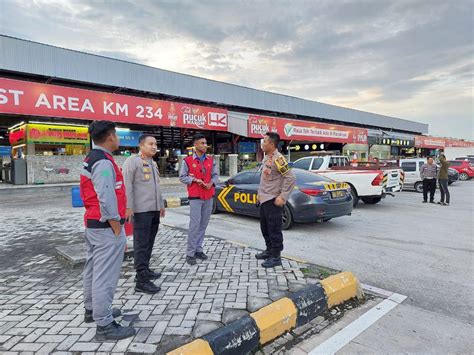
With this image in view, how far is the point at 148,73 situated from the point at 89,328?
85.9 feet

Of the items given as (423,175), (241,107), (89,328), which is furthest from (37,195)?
(241,107)

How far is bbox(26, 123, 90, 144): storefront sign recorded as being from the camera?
51.8 feet

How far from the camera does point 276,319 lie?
2.94 meters

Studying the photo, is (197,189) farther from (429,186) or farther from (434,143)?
(434,143)

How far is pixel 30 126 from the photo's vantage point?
1572 cm

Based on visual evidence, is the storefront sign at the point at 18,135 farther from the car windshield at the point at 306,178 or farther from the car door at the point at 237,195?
the car windshield at the point at 306,178

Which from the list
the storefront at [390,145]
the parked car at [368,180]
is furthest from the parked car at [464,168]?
the parked car at [368,180]

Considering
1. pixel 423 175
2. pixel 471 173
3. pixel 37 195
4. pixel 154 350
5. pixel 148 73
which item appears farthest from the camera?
pixel 148 73

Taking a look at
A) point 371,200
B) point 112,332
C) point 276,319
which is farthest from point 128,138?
point 276,319

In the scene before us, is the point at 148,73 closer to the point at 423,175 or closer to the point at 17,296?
the point at 423,175

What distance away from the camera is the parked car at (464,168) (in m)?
23.0

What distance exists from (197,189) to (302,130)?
21.8m

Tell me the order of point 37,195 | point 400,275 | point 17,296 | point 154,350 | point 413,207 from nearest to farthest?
point 154,350
point 17,296
point 400,275
point 413,207
point 37,195

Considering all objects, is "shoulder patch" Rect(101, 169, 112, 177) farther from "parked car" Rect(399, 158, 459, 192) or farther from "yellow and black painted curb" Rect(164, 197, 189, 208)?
"parked car" Rect(399, 158, 459, 192)
